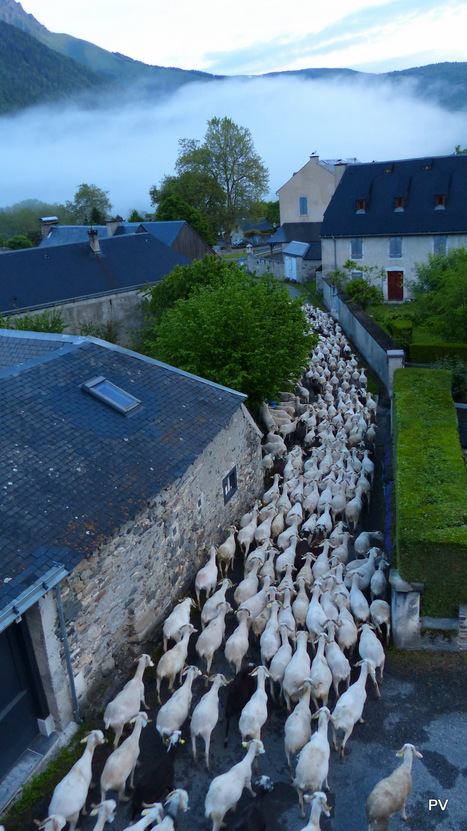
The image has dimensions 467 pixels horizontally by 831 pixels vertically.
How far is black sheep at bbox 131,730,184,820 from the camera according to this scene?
Answer: 325 inches

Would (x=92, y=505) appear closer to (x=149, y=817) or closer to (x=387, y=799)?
(x=149, y=817)

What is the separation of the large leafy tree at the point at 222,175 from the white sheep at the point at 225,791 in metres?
65.1

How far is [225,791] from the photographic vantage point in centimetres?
778

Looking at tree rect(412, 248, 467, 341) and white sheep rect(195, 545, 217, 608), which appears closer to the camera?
white sheep rect(195, 545, 217, 608)

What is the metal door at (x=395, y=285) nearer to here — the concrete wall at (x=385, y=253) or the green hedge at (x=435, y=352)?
the concrete wall at (x=385, y=253)

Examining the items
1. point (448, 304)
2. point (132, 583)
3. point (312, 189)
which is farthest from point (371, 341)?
point (312, 189)

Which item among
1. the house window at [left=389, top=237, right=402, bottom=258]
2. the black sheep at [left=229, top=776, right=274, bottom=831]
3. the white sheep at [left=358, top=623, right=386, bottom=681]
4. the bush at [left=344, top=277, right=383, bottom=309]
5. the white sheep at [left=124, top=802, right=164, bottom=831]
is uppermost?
the house window at [left=389, top=237, right=402, bottom=258]

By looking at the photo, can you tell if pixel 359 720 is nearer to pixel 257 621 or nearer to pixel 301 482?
pixel 257 621

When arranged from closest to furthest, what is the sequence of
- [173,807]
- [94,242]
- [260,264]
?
[173,807]
[94,242]
[260,264]

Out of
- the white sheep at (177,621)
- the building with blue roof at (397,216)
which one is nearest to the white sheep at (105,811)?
the white sheep at (177,621)

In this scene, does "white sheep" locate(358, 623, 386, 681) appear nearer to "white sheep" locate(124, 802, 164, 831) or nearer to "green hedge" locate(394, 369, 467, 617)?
"green hedge" locate(394, 369, 467, 617)

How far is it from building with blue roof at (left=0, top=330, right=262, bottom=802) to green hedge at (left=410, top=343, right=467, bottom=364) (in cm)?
1164

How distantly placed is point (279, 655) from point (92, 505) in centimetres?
408

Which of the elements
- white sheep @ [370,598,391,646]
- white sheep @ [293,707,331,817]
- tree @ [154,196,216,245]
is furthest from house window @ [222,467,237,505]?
tree @ [154,196,216,245]
